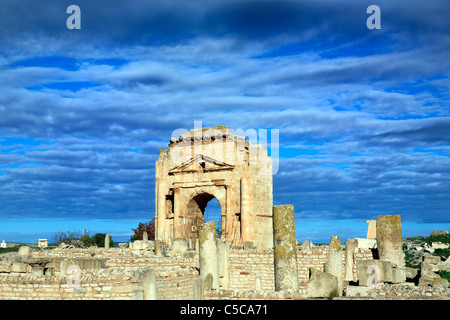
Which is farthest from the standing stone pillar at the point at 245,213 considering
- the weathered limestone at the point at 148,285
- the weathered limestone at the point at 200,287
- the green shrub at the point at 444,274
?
the weathered limestone at the point at 148,285

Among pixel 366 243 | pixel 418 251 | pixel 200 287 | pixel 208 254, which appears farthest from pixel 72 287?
pixel 418 251

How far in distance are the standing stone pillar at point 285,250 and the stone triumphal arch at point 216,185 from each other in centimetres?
1792

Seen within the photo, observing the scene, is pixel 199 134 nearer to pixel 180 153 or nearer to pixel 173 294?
pixel 180 153

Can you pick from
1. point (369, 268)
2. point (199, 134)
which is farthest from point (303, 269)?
point (199, 134)

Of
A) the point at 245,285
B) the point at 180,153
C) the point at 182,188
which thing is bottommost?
the point at 245,285

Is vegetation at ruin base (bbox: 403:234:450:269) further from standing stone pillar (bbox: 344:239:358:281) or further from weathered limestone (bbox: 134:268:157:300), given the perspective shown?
weathered limestone (bbox: 134:268:157:300)

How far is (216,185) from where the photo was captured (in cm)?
3222

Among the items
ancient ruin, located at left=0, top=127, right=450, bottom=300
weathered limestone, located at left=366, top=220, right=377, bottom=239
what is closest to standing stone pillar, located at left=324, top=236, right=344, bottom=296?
ancient ruin, located at left=0, top=127, right=450, bottom=300

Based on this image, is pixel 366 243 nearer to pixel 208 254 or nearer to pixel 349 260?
pixel 349 260

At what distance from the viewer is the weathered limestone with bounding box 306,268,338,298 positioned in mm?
11422

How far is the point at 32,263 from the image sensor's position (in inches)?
771

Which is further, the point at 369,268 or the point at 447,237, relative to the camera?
the point at 447,237
